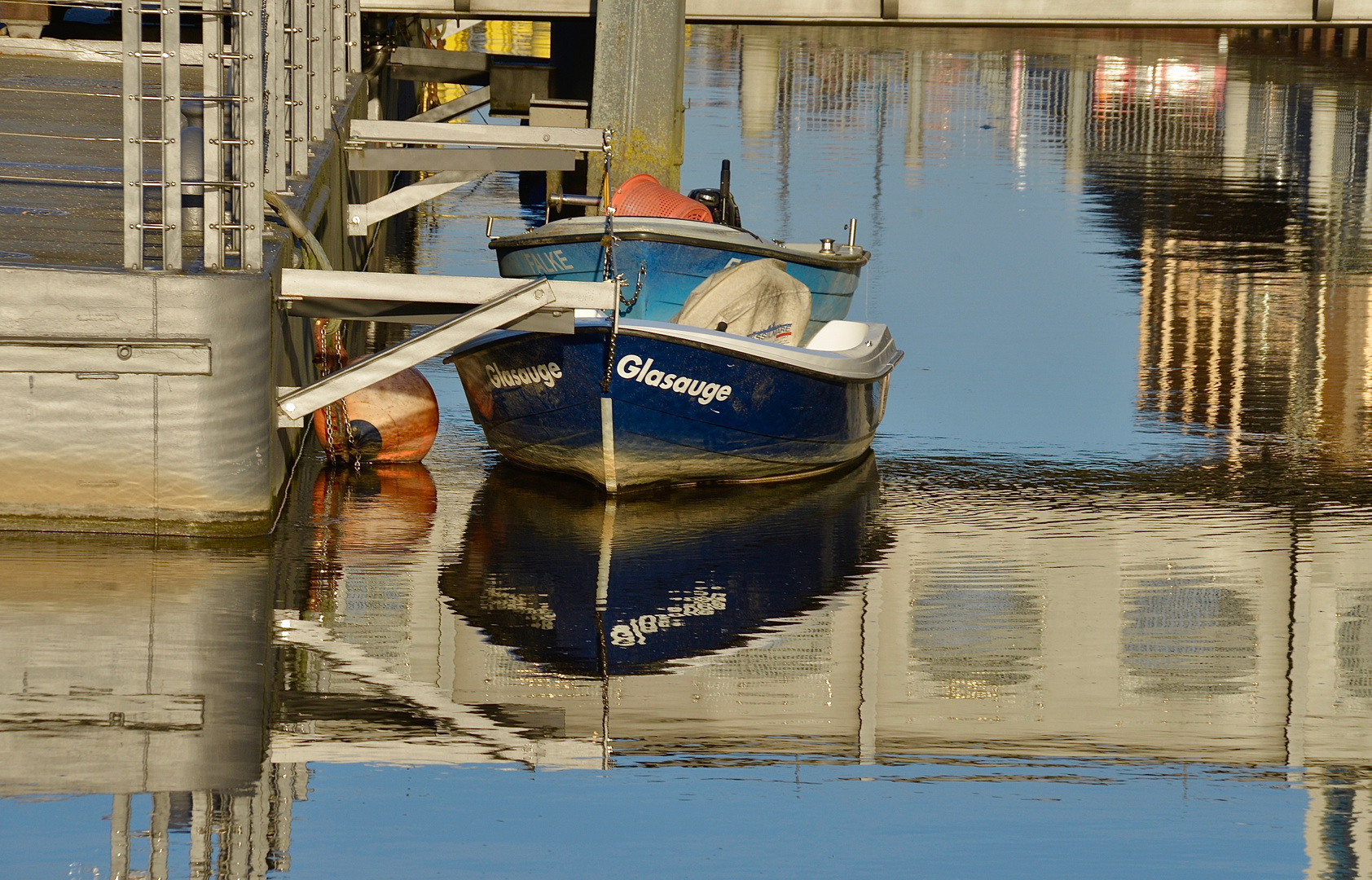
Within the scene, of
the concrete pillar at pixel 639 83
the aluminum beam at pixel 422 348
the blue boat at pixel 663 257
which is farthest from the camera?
the concrete pillar at pixel 639 83

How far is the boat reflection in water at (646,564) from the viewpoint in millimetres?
9164

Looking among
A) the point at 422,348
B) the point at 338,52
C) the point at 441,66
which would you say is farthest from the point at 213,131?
the point at 441,66

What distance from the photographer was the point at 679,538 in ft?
36.6

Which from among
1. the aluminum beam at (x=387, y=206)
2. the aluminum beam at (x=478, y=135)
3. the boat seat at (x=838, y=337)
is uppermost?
the aluminum beam at (x=478, y=135)

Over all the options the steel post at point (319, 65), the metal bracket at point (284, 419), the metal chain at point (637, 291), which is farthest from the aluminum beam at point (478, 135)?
the metal bracket at point (284, 419)

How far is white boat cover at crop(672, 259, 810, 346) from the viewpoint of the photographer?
13305 mm

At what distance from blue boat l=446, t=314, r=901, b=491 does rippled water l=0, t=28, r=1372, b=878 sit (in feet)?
0.90

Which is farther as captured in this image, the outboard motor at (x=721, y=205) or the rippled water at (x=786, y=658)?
the outboard motor at (x=721, y=205)

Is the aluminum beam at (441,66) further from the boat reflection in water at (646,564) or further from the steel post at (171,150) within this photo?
the steel post at (171,150)

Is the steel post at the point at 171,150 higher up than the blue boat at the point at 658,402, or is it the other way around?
the steel post at the point at 171,150

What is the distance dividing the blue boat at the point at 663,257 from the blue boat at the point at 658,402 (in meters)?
3.27

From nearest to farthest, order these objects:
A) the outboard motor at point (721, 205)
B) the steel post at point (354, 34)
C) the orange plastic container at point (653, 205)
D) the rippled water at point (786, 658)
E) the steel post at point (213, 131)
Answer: the rippled water at point (786, 658), the steel post at point (213, 131), the orange plastic container at point (653, 205), the outboard motor at point (721, 205), the steel post at point (354, 34)

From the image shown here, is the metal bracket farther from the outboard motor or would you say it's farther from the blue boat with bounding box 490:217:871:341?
the outboard motor

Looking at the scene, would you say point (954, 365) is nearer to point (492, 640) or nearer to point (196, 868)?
point (492, 640)
